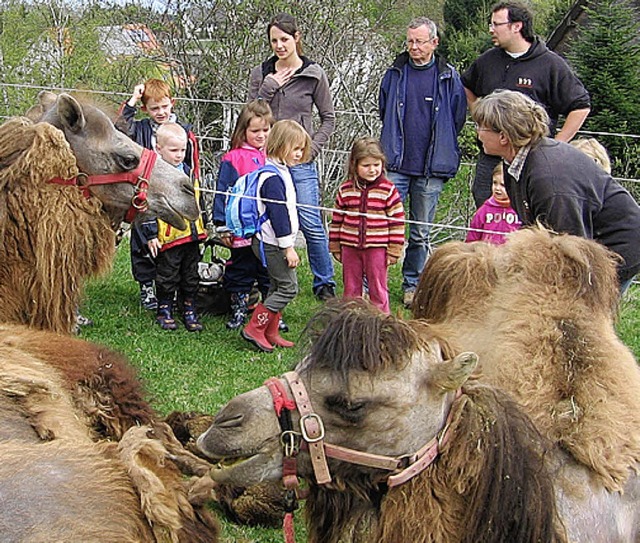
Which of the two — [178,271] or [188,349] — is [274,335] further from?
[178,271]

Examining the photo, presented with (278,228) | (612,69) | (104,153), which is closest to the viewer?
(104,153)

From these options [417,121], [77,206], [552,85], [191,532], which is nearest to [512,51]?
[552,85]

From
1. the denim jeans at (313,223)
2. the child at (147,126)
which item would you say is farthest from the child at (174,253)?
the denim jeans at (313,223)

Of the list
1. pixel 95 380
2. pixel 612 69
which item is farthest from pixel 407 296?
pixel 612 69

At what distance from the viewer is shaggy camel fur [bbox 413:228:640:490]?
124 inches

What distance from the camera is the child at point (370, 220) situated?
721 cm

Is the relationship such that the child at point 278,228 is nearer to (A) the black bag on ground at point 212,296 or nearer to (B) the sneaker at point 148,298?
(A) the black bag on ground at point 212,296

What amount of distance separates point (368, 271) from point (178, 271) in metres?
1.71

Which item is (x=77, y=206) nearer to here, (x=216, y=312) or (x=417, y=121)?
(x=216, y=312)

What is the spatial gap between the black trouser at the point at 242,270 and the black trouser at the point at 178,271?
300mm

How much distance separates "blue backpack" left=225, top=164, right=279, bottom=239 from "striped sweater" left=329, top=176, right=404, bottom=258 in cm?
79

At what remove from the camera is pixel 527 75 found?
7.23 meters

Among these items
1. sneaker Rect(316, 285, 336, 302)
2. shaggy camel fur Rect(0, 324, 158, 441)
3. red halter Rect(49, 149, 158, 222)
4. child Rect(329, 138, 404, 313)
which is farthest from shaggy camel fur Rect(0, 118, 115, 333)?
sneaker Rect(316, 285, 336, 302)

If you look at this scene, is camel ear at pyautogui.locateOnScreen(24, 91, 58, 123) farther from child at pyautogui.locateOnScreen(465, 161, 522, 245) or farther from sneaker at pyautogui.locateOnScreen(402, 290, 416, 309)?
sneaker at pyautogui.locateOnScreen(402, 290, 416, 309)
